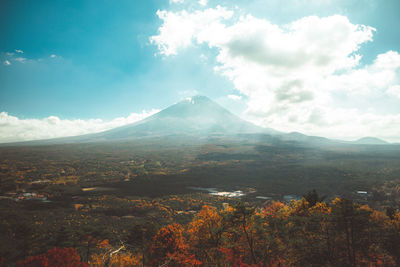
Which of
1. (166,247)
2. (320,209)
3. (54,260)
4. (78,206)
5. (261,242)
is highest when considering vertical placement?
(54,260)

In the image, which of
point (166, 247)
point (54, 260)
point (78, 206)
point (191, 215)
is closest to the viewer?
point (54, 260)

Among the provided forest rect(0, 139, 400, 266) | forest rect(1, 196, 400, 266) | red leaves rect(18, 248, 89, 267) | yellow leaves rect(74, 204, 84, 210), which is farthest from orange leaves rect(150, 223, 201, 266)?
yellow leaves rect(74, 204, 84, 210)

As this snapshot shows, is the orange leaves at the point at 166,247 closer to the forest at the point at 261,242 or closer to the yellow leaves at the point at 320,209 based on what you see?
the forest at the point at 261,242

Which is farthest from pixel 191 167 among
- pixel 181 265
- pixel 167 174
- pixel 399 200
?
pixel 181 265

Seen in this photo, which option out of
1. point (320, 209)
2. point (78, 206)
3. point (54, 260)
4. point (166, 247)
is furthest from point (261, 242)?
point (78, 206)

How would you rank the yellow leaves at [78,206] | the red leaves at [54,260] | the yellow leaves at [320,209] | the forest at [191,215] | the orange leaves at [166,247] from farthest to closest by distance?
the yellow leaves at [78,206]
the yellow leaves at [320,209]
the orange leaves at [166,247]
the forest at [191,215]
the red leaves at [54,260]

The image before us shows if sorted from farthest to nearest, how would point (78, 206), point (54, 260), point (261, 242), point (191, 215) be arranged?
point (78, 206), point (191, 215), point (261, 242), point (54, 260)

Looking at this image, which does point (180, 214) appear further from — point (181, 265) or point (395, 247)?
point (395, 247)

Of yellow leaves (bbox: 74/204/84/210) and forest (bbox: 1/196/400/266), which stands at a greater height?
forest (bbox: 1/196/400/266)

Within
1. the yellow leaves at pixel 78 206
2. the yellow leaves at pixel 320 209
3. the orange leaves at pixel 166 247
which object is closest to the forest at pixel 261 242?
the orange leaves at pixel 166 247

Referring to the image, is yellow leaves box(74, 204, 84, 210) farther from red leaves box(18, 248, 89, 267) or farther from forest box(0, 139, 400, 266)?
red leaves box(18, 248, 89, 267)

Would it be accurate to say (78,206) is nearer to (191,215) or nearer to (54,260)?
(191,215)
